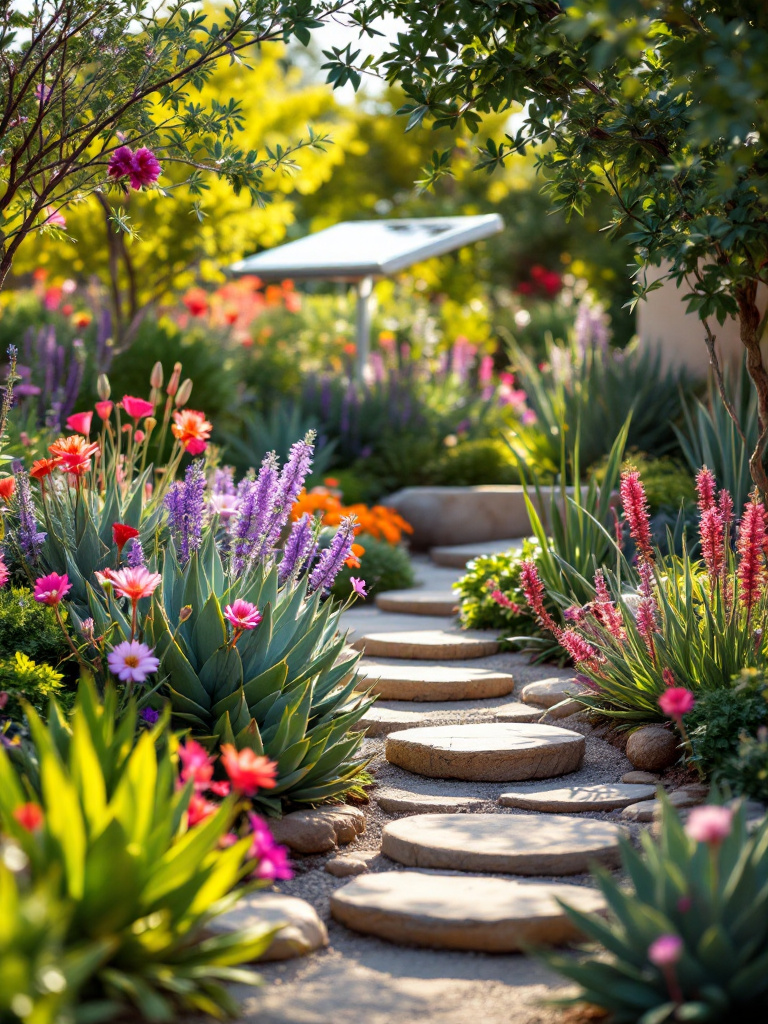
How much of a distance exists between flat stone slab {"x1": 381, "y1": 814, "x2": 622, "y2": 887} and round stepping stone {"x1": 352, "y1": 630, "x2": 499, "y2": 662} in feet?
6.93

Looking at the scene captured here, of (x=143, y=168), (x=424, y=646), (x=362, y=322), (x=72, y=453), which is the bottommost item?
(x=424, y=646)

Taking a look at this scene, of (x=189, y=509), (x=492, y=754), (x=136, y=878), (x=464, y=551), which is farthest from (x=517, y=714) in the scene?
(x=464, y=551)

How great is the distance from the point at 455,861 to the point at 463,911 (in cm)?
39

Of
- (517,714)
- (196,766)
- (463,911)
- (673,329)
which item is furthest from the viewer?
(673,329)

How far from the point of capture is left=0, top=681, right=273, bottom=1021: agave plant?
222 centimetres

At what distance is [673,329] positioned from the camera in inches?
341

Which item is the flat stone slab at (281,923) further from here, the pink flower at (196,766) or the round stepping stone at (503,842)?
the round stepping stone at (503,842)

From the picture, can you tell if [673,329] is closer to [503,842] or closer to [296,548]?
[296,548]

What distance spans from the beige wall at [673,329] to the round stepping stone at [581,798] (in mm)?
5092

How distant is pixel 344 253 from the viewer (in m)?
11.1

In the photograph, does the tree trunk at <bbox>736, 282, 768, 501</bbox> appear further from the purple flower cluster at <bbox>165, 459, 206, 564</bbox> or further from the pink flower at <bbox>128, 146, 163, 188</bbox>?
the pink flower at <bbox>128, 146, 163, 188</bbox>

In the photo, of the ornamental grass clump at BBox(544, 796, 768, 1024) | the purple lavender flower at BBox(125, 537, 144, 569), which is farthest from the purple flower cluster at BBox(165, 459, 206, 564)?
the ornamental grass clump at BBox(544, 796, 768, 1024)

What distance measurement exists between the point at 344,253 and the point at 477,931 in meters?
9.16

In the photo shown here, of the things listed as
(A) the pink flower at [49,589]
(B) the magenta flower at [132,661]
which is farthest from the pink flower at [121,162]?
(B) the magenta flower at [132,661]
